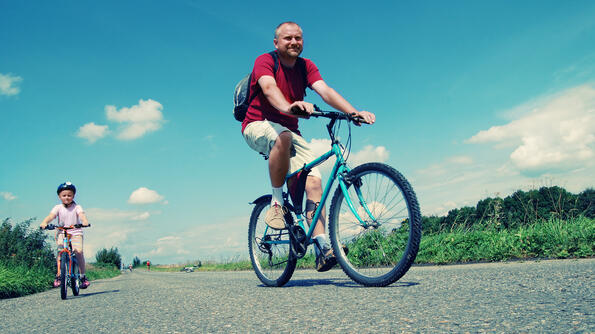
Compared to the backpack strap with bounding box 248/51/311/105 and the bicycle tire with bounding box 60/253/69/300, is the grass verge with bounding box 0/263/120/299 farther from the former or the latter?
the backpack strap with bounding box 248/51/311/105

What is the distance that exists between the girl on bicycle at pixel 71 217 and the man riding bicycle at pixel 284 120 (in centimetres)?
406

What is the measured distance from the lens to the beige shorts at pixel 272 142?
405 centimetres

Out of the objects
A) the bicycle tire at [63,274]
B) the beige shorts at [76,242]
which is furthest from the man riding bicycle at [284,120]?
the beige shorts at [76,242]

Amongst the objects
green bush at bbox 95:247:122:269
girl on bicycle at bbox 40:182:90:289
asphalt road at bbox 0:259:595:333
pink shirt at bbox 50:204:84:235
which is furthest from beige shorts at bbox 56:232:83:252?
green bush at bbox 95:247:122:269

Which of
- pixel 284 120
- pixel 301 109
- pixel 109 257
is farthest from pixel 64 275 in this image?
pixel 109 257

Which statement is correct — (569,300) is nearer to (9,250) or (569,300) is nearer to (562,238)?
(562,238)

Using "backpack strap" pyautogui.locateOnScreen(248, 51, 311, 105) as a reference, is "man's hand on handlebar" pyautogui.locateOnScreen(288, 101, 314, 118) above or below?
below

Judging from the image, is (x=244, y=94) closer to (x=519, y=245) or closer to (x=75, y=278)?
(x=75, y=278)

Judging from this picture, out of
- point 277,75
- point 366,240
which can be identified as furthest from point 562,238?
point 277,75

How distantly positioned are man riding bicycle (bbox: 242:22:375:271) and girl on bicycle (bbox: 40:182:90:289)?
160 inches

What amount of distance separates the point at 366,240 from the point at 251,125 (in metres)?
1.62

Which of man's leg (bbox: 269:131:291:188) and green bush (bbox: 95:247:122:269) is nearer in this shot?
man's leg (bbox: 269:131:291:188)

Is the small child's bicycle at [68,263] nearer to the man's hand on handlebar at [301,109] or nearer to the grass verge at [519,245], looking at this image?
the man's hand on handlebar at [301,109]

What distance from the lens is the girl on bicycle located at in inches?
269
